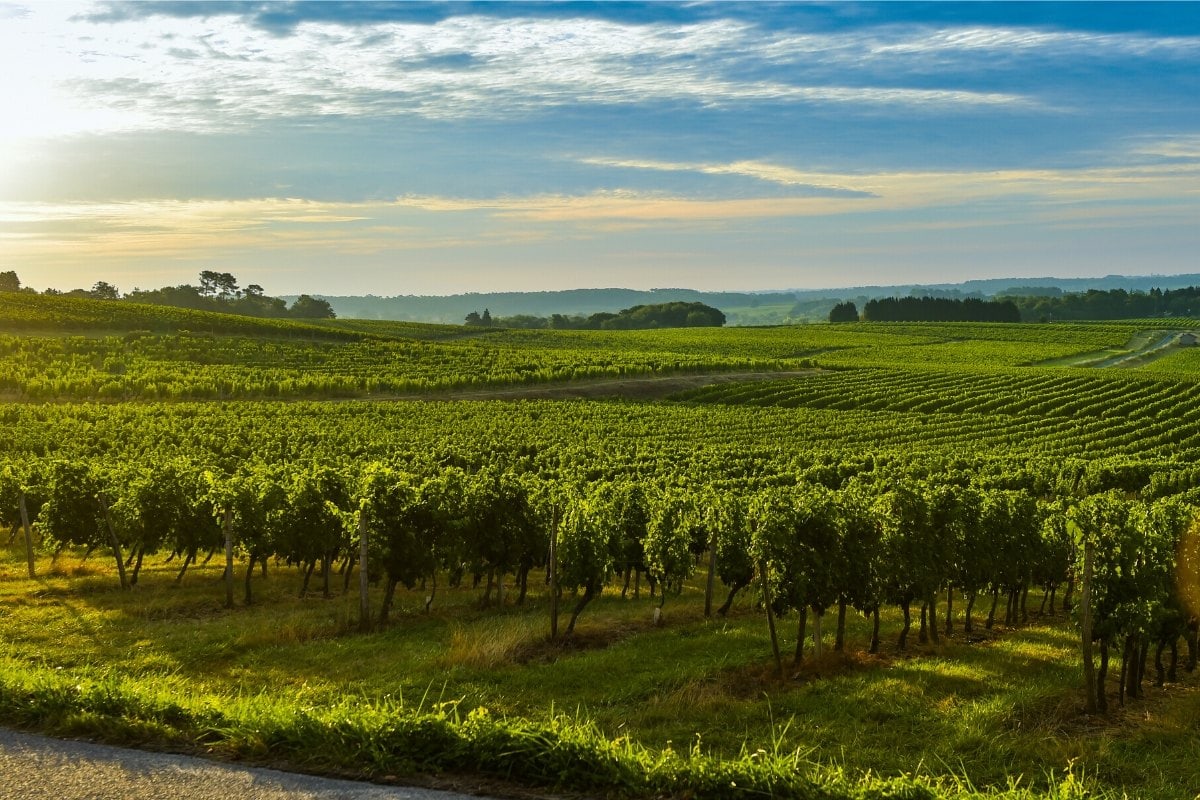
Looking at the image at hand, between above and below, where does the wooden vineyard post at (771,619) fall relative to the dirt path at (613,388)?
below

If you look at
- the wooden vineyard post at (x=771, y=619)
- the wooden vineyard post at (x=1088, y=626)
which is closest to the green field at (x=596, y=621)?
the wooden vineyard post at (x=771, y=619)

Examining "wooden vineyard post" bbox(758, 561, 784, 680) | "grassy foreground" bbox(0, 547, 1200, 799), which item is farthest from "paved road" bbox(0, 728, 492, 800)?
"wooden vineyard post" bbox(758, 561, 784, 680)

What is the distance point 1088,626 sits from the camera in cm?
1461

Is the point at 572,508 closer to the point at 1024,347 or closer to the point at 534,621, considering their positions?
the point at 534,621

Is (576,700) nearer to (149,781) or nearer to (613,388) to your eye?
(149,781)

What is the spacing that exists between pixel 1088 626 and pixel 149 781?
13945 mm

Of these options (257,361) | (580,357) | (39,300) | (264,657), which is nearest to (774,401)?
(580,357)

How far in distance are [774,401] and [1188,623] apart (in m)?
69.7

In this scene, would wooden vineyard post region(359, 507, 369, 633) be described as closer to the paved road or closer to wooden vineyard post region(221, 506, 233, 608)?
wooden vineyard post region(221, 506, 233, 608)

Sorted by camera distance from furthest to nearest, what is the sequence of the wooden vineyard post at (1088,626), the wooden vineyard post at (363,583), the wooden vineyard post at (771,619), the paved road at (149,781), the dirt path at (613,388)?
the dirt path at (613,388), the wooden vineyard post at (363,583), the wooden vineyard post at (771,619), the wooden vineyard post at (1088,626), the paved road at (149,781)

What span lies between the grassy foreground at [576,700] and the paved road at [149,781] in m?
0.33

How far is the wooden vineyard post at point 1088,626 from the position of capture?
14.2 metres

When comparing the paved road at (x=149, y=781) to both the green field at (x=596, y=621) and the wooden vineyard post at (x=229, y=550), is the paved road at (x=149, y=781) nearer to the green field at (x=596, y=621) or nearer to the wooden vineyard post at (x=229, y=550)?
the green field at (x=596, y=621)

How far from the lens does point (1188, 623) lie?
52.6 feet
